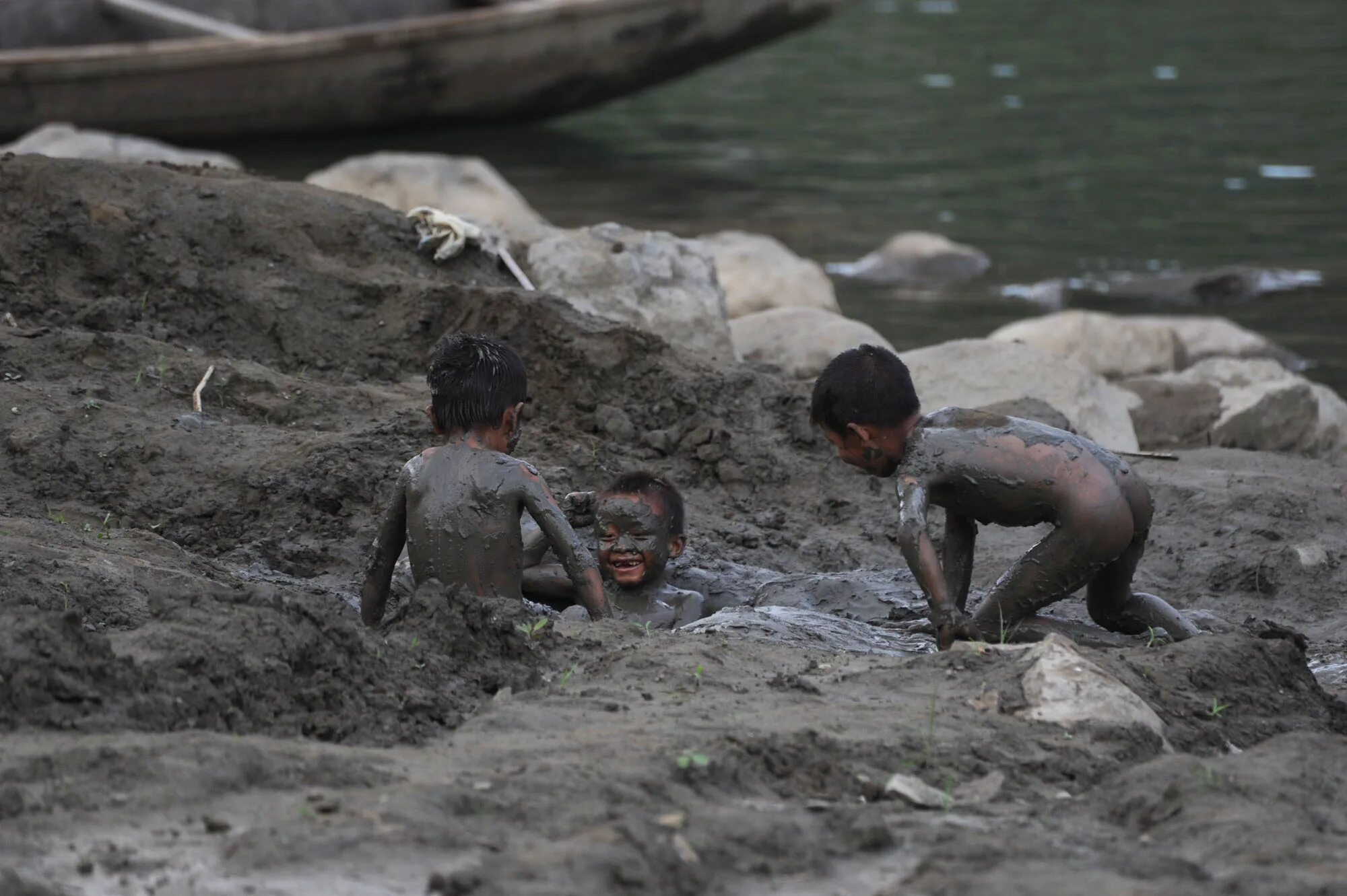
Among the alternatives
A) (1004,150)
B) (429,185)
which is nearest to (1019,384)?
(429,185)

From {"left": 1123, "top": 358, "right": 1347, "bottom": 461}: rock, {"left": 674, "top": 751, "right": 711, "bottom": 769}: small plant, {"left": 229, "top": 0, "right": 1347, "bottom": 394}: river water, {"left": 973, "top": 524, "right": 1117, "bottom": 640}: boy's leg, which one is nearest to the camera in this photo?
{"left": 674, "top": 751, "right": 711, "bottom": 769}: small plant

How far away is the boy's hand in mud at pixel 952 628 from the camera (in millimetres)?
4887

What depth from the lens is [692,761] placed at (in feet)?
11.0

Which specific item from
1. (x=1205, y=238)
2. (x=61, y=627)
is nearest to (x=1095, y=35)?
(x=1205, y=238)

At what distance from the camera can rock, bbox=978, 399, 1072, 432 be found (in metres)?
7.59

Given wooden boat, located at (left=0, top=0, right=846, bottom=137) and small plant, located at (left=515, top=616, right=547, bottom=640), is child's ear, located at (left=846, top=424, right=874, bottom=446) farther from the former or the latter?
wooden boat, located at (left=0, top=0, right=846, bottom=137)

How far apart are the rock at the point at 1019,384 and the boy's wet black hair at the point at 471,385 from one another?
10.9ft

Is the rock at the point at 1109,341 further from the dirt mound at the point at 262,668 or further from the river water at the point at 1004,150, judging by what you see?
the dirt mound at the point at 262,668

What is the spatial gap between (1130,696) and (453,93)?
1505 cm

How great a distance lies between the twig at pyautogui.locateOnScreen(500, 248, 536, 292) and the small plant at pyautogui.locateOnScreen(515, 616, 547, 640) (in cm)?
402

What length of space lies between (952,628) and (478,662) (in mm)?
1516

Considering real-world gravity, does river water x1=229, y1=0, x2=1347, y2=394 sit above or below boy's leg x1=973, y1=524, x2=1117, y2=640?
below

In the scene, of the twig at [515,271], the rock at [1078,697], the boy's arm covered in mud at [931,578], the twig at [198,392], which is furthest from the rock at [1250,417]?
the rock at [1078,697]

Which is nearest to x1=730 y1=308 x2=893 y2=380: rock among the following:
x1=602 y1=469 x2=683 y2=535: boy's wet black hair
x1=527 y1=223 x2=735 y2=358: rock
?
x1=527 y1=223 x2=735 y2=358: rock
